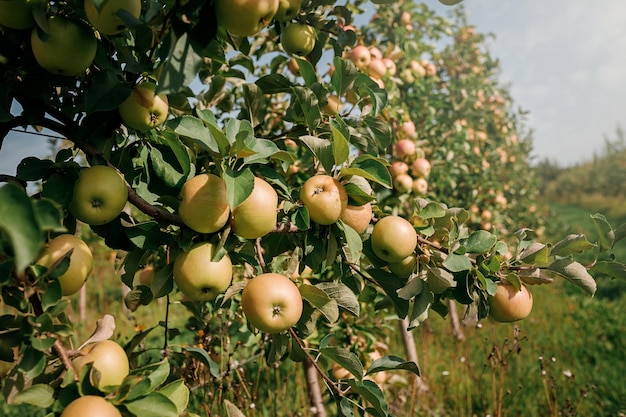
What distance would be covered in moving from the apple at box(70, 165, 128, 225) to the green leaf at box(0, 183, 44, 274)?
0.94 feet

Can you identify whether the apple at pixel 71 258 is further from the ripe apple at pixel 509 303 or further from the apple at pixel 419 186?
the apple at pixel 419 186

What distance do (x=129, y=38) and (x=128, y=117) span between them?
0.22 m

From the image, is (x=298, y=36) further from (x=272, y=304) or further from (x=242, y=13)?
(x=272, y=304)

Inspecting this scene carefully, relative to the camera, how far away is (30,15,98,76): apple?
789mm

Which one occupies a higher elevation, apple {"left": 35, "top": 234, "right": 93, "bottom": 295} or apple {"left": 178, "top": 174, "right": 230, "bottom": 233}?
→ apple {"left": 178, "top": 174, "right": 230, "bottom": 233}

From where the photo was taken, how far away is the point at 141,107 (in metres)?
0.90

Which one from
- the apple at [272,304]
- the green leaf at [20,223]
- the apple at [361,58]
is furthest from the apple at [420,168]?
the green leaf at [20,223]

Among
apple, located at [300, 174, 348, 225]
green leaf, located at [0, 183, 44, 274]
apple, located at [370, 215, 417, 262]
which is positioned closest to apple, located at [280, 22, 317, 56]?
apple, located at [300, 174, 348, 225]

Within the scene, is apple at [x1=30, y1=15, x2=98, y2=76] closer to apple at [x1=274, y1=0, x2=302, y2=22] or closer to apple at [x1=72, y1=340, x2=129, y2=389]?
apple at [x1=274, y1=0, x2=302, y2=22]

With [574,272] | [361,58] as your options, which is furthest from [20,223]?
[361,58]

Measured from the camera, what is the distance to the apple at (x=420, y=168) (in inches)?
108

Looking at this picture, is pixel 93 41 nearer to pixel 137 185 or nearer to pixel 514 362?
pixel 137 185

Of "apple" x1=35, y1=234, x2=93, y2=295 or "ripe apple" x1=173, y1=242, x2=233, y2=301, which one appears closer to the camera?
"apple" x1=35, y1=234, x2=93, y2=295

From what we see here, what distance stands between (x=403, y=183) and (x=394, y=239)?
161 centimetres
